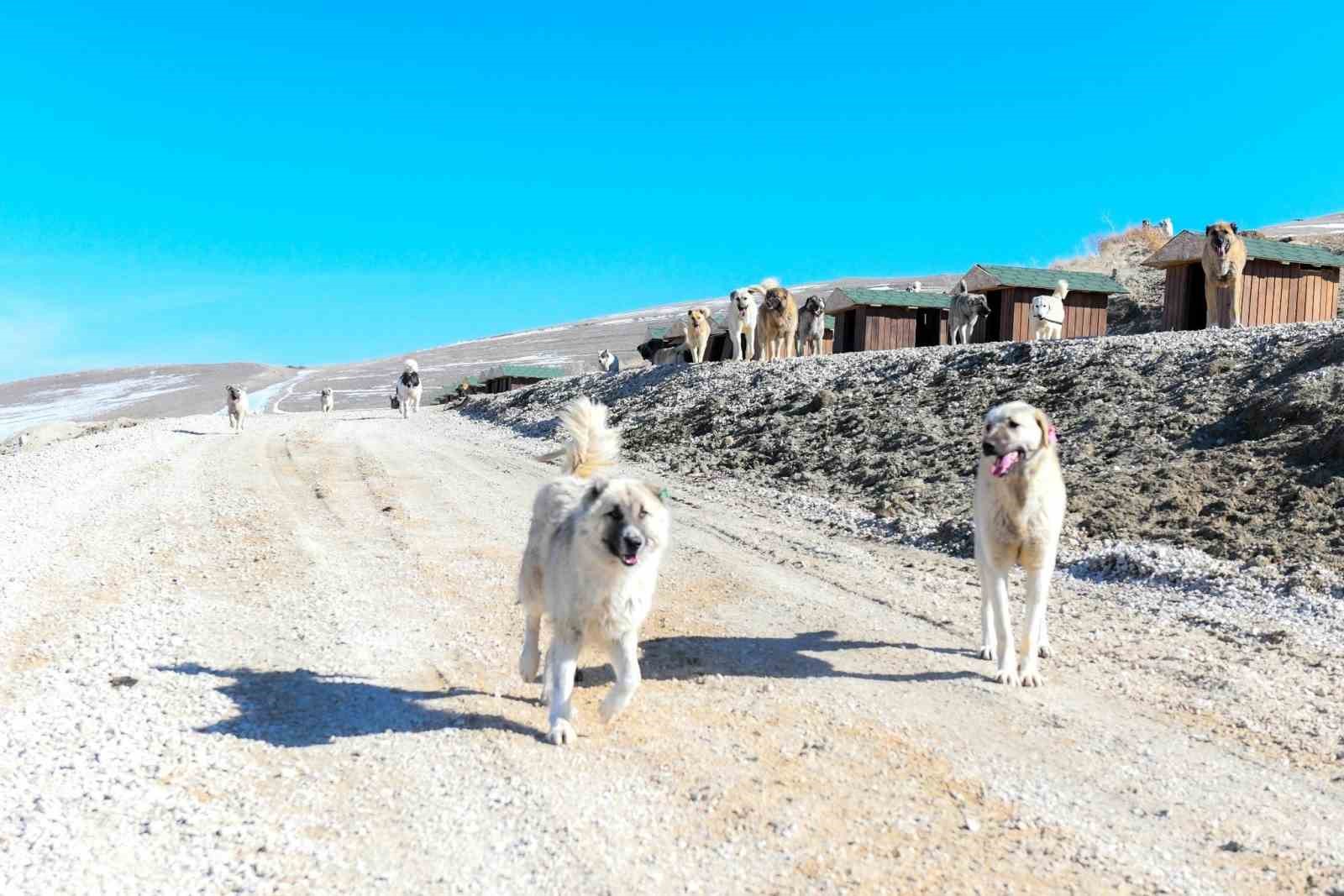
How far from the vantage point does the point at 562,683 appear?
5.29 meters

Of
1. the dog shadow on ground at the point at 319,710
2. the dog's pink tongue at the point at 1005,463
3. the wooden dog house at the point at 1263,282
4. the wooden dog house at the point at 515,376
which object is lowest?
the dog shadow on ground at the point at 319,710

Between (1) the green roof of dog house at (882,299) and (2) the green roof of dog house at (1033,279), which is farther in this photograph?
(1) the green roof of dog house at (882,299)

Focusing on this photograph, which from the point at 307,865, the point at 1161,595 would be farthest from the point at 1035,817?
the point at 1161,595

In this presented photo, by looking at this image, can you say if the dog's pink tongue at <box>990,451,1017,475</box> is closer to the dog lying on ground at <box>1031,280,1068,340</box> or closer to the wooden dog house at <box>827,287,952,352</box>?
the dog lying on ground at <box>1031,280,1068,340</box>

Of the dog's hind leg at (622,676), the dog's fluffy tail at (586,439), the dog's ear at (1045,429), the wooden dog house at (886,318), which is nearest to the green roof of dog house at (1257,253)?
the wooden dog house at (886,318)

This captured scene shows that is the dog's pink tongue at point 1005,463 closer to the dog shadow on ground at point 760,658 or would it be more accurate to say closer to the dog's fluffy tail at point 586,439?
the dog shadow on ground at point 760,658

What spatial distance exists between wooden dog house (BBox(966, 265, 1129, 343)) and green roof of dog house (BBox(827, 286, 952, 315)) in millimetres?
2829

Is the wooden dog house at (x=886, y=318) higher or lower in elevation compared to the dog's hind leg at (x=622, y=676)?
higher

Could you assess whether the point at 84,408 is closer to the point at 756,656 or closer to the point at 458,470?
the point at 458,470

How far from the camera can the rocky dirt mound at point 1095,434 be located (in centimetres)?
1084

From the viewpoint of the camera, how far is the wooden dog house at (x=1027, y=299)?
32281 millimetres

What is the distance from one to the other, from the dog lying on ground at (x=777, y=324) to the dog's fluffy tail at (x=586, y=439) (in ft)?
72.5

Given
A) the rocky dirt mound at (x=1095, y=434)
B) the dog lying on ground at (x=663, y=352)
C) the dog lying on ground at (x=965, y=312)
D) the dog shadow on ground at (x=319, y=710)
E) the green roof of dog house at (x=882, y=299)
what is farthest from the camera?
the dog lying on ground at (x=663, y=352)

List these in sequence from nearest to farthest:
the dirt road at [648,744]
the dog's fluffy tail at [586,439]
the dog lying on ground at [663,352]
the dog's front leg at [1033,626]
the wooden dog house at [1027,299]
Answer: the dirt road at [648,744] < the dog's front leg at [1033,626] < the dog's fluffy tail at [586,439] < the wooden dog house at [1027,299] < the dog lying on ground at [663,352]
